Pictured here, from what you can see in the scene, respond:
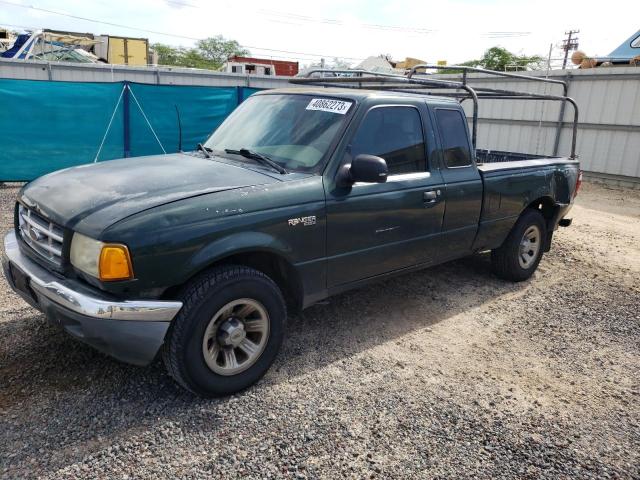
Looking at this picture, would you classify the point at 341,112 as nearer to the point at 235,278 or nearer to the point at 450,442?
the point at 235,278

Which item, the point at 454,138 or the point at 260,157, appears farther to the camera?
the point at 454,138

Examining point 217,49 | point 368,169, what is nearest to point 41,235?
point 368,169

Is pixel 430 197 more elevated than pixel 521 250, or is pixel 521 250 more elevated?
pixel 430 197

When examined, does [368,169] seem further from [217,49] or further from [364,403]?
[217,49]

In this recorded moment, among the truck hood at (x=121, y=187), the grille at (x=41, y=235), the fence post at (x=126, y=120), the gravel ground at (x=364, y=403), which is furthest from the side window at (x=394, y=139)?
the fence post at (x=126, y=120)

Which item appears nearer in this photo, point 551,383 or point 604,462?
point 604,462

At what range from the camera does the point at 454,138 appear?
4.60 meters

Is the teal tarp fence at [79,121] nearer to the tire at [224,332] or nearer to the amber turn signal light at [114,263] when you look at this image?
the tire at [224,332]

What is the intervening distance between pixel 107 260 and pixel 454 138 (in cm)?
313

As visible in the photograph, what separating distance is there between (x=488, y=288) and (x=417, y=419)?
2752mm

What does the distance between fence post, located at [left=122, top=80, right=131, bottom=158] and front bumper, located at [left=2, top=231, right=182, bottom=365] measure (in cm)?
781

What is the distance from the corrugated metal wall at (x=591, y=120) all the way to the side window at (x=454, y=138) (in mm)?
10148

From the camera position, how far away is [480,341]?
14.1ft

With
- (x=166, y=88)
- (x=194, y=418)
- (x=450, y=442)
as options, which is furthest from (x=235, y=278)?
(x=166, y=88)
